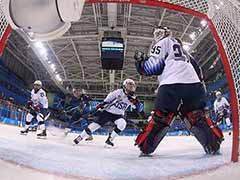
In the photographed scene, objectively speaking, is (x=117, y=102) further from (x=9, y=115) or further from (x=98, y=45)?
(x=98, y=45)

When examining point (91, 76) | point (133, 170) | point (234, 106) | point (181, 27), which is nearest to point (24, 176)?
point (133, 170)

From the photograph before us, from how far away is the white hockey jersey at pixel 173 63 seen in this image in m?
2.22

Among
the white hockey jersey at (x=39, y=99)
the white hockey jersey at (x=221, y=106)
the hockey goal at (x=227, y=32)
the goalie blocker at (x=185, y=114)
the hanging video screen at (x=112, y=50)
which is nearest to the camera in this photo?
the hockey goal at (x=227, y=32)

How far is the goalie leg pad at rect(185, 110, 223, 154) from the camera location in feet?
7.22

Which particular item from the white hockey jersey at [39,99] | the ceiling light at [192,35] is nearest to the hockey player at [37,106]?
the white hockey jersey at [39,99]

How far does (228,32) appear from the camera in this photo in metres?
1.75

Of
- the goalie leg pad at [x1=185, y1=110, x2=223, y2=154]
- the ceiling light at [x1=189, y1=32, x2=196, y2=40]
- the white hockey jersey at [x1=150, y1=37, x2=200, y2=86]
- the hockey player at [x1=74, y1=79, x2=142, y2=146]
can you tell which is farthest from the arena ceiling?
the goalie leg pad at [x1=185, y1=110, x2=223, y2=154]

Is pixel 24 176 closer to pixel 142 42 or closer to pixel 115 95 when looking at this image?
pixel 115 95

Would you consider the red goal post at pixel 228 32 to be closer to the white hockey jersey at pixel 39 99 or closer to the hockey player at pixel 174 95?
the hockey player at pixel 174 95

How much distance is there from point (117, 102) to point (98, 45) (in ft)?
26.7

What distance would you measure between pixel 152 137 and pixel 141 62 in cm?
60

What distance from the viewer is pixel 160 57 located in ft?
7.54

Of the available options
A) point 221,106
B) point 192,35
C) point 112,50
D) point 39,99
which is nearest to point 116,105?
point 39,99

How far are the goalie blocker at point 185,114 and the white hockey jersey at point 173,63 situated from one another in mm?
54
